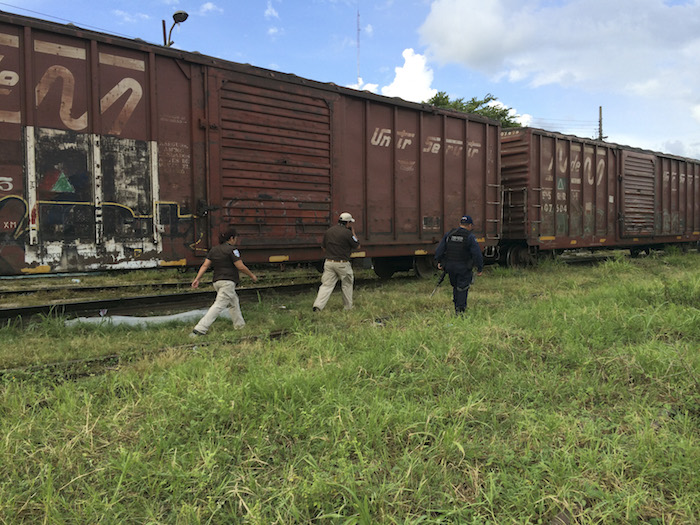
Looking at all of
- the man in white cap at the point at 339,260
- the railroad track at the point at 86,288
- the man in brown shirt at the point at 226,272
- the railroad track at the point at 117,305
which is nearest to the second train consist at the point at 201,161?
the railroad track at the point at 117,305

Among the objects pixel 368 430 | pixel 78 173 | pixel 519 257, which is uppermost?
pixel 78 173

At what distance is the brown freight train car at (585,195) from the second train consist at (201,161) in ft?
4.00

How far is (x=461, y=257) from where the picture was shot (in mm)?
6570

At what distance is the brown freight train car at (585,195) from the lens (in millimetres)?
12250

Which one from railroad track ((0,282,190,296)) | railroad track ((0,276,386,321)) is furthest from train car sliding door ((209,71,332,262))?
railroad track ((0,282,190,296))

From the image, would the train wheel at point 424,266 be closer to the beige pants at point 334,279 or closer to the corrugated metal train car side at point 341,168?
the corrugated metal train car side at point 341,168

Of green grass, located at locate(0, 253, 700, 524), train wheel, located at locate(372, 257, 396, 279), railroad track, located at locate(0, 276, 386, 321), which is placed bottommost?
green grass, located at locate(0, 253, 700, 524)

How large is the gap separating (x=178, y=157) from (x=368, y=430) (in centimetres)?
542

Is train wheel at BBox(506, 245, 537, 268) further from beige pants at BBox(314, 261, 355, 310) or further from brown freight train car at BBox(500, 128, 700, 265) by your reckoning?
beige pants at BBox(314, 261, 355, 310)

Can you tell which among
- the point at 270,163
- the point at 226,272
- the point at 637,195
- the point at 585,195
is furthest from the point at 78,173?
the point at 637,195

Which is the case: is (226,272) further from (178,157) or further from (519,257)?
(519,257)

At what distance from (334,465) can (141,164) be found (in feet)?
17.9

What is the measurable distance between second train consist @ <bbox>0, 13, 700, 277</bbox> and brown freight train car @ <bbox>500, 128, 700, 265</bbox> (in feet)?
4.00

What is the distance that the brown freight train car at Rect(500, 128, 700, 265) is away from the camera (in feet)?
40.2
